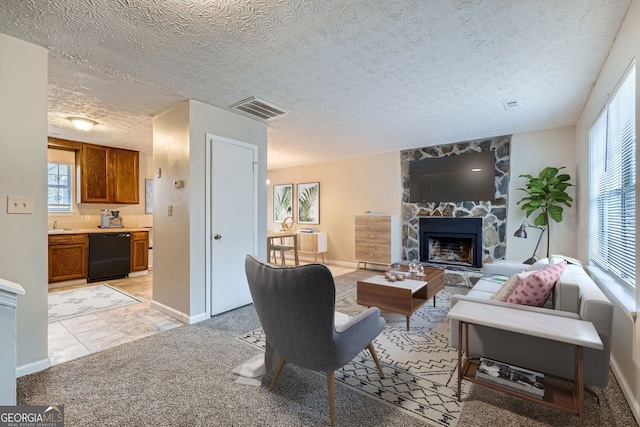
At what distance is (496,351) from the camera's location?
205 cm

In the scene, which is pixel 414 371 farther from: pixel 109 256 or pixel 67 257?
pixel 67 257

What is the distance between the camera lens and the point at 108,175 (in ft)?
17.6

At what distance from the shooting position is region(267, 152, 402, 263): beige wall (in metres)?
5.88

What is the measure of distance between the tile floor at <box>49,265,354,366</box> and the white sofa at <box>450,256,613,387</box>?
9.51 ft

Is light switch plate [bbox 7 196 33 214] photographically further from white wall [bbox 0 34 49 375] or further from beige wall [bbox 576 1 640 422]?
beige wall [bbox 576 1 640 422]

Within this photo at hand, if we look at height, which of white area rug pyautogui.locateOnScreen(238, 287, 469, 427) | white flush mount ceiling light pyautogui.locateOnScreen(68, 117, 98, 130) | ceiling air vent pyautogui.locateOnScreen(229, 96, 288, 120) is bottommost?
white area rug pyautogui.locateOnScreen(238, 287, 469, 427)

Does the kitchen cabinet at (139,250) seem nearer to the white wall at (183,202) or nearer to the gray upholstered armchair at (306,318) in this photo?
the white wall at (183,202)

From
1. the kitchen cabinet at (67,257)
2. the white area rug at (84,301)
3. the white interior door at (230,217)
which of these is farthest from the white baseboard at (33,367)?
the kitchen cabinet at (67,257)

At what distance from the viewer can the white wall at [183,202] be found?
315cm

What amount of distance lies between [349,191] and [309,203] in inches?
44.5

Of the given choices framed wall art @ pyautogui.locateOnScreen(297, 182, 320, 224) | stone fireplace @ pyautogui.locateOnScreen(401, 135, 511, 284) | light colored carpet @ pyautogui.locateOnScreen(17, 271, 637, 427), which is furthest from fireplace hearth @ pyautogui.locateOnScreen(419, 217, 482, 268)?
light colored carpet @ pyautogui.locateOnScreen(17, 271, 637, 427)

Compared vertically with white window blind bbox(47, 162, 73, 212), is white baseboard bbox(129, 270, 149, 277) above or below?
below

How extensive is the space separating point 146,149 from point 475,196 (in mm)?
6102

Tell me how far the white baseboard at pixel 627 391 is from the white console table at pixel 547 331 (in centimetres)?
33
